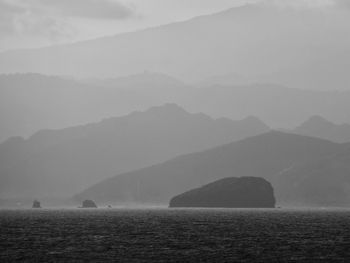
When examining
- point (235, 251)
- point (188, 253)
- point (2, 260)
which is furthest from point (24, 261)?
point (235, 251)

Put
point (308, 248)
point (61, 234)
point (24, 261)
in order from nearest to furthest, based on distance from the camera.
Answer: point (24, 261) < point (308, 248) < point (61, 234)

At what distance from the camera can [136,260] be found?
11088 cm

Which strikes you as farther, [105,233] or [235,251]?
[105,233]

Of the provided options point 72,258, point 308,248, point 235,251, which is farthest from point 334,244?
point 72,258

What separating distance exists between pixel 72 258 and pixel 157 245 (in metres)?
23.1

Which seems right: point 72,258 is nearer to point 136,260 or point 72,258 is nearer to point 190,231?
point 136,260

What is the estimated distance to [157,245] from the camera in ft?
436

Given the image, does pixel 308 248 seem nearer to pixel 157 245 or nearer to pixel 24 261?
pixel 157 245

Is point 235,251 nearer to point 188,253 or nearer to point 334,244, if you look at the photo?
point 188,253

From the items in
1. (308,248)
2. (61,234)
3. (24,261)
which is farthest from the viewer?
(61,234)

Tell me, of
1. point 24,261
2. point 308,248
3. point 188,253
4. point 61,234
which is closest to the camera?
point 24,261

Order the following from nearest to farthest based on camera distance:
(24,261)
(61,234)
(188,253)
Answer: (24,261), (188,253), (61,234)

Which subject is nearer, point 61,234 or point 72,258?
point 72,258

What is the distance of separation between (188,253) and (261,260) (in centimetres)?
1292
